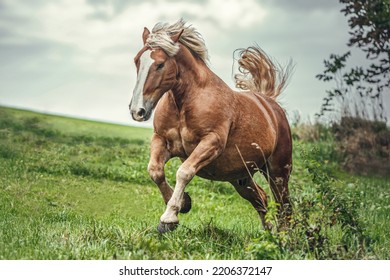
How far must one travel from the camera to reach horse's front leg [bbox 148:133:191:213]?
5.14 meters

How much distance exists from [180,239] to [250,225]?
1.40 metres

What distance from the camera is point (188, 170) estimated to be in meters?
4.90

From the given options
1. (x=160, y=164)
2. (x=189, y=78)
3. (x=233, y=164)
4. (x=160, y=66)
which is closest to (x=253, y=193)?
(x=233, y=164)

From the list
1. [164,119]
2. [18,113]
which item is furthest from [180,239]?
[18,113]

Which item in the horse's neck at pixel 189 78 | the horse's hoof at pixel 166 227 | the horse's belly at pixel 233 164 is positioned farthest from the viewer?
the horse's belly at pixel 233 164

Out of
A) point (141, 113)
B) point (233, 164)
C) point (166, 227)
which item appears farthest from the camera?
point (233, 164)

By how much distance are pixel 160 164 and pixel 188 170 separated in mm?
357

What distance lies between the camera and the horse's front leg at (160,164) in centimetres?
514

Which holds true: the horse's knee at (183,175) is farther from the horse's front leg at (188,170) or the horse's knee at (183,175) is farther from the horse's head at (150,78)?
the horse's head at (150,78)

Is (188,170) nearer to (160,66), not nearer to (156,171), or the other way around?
(156,171)

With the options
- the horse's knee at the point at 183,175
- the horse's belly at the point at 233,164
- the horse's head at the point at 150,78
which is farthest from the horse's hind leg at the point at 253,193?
the horse's head at the point at 150,78

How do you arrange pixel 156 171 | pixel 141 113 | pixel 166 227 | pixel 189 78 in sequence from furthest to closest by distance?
pixel 189 78 < pixel 156 171 < pixel 166 227 < pixel 141 113

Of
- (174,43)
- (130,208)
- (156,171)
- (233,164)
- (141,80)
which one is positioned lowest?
(130,208)

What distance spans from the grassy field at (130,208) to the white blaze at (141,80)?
1.10 meters
